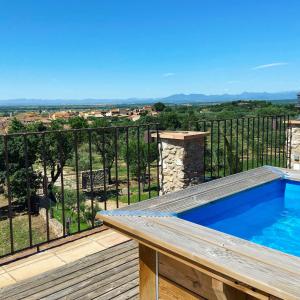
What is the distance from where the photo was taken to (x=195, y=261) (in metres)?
1.35

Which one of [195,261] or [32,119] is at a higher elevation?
[195,261]

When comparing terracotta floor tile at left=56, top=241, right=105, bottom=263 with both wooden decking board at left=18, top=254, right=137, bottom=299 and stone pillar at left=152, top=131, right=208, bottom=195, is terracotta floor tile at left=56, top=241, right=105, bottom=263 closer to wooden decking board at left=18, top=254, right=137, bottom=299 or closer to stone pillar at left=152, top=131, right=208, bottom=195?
wooden decking board at left=18, top=254, right=137, bottom=299

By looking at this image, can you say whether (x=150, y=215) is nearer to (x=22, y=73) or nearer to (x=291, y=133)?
(x=291, y=133)

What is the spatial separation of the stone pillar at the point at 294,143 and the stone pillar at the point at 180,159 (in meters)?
2.35

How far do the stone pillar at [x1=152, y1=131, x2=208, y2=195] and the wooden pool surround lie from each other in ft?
5.86

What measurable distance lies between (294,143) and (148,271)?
477 centimetres

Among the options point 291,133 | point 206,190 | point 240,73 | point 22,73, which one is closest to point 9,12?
point 291,133

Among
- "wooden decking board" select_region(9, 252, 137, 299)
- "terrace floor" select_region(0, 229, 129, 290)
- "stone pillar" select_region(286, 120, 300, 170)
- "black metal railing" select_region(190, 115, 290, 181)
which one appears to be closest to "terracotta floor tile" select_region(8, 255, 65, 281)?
"terrace floor" select_region(0, 229, 129, 290)

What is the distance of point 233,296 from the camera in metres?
1.31

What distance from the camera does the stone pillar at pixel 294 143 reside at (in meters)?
5.64

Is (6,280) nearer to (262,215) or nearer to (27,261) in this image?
(27,261)

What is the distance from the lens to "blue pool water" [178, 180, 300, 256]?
99.6 inches

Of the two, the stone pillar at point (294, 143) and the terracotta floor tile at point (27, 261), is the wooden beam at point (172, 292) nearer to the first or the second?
the terracotta floor tile at point (27, 261)

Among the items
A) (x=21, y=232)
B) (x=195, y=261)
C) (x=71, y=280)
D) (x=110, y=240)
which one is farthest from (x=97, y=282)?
(x=21, y=232)
